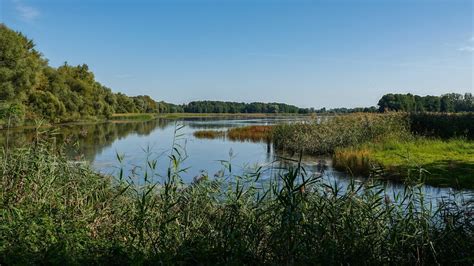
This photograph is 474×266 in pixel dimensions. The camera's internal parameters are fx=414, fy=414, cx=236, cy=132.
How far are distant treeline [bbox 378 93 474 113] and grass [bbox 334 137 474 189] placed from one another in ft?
88.2

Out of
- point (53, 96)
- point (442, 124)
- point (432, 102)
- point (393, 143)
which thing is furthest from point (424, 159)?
point (432, 102)

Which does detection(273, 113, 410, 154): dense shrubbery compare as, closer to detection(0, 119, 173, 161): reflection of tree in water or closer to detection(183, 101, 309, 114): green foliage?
detection(0, 119, 173, 161): reflection of tree in water

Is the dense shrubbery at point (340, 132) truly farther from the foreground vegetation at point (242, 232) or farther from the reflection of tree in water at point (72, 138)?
the foreground vegetation at point (242, 232)

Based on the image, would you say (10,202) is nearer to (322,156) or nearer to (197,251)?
(197,251)

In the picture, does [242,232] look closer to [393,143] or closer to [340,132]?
[393,143]

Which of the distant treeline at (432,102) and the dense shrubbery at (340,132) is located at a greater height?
the distant treeline at (432,102)

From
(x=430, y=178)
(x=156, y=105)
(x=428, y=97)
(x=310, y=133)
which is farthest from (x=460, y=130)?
(x=156, y=105)

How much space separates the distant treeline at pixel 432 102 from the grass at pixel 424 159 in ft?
88.2

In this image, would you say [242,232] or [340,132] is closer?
[242,232]

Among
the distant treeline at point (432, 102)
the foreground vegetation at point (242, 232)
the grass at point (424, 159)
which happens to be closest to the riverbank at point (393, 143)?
the grass at point (424, 159)

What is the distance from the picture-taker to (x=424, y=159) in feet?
43.1

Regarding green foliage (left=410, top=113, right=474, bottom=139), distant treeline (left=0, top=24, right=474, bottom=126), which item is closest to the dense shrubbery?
green foliage (left=410, top=113, right=474, bottom=139)

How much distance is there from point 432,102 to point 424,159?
4065cm

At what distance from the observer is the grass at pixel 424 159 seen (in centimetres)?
1083
